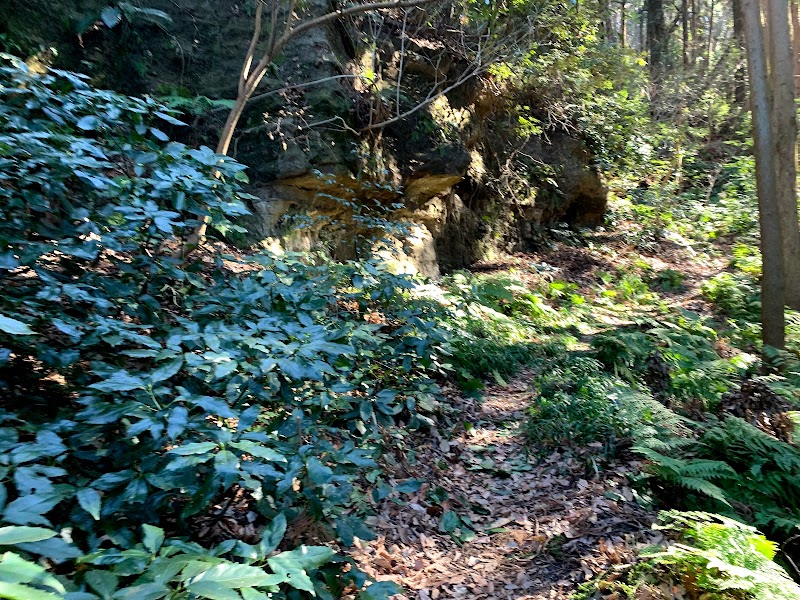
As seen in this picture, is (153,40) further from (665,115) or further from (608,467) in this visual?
(665,115)

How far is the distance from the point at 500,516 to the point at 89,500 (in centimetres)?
309

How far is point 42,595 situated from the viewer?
917 mm

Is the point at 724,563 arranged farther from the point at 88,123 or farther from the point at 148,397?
the point at 88,123

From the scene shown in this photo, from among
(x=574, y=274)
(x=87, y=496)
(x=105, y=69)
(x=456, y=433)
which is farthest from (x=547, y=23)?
(x=87, y=496)

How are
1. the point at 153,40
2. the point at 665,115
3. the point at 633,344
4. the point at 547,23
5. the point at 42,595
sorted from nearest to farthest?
the point at 42,595
the point at 633,344
the point at 153,40
the point at 547,23
the point at 665,115

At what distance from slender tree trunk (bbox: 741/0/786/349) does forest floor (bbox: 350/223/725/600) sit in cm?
443

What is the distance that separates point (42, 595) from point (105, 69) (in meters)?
7.74

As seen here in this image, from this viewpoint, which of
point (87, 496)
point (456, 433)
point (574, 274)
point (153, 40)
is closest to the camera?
point (87, 496)

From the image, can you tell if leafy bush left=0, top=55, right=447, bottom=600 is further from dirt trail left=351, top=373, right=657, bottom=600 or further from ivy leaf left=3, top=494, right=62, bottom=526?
dirt trail left=351, top=373, right=657, bottom=600

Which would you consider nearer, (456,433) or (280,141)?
(456,433)

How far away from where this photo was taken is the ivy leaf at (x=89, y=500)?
1771 millimetres

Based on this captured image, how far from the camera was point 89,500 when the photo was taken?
70.7 inches

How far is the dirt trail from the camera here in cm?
329

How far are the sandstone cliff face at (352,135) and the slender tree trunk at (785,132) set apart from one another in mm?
4897
